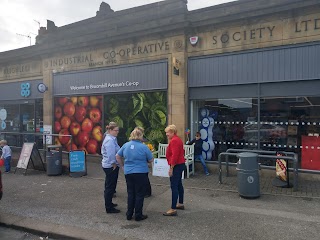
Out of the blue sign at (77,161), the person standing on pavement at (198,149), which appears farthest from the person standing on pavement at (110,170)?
the person standing on pavement at (198,149)

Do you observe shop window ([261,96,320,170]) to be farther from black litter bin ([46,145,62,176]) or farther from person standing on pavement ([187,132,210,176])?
black litter bin ([46,145,62,176])

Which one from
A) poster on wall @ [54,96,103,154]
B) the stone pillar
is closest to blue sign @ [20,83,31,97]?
poster on wall @ [54,96,103,154]

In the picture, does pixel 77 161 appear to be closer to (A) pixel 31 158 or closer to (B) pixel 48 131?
(A) pixel 31 158

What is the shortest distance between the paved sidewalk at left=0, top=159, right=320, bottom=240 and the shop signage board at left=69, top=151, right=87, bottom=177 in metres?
0.76

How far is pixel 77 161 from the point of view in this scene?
30.5 feet

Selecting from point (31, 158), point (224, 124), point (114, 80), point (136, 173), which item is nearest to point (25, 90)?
point (114, 80)

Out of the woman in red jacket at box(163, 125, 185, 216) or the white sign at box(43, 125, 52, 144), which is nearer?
the woman in red jacket at box(163, 125, 185, 216)

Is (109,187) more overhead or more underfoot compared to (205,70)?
more underfoot

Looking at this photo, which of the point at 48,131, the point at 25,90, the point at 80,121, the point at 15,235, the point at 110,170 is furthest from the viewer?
the point at 25,90

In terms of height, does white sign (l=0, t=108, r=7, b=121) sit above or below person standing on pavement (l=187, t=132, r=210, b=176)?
above

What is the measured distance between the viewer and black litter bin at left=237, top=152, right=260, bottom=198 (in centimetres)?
661

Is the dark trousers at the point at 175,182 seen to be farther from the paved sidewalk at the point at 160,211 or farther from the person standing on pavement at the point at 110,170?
the person standing on pavement at the point at 110,170

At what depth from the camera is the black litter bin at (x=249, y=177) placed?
6.61 m

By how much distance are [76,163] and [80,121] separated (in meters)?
3.71
